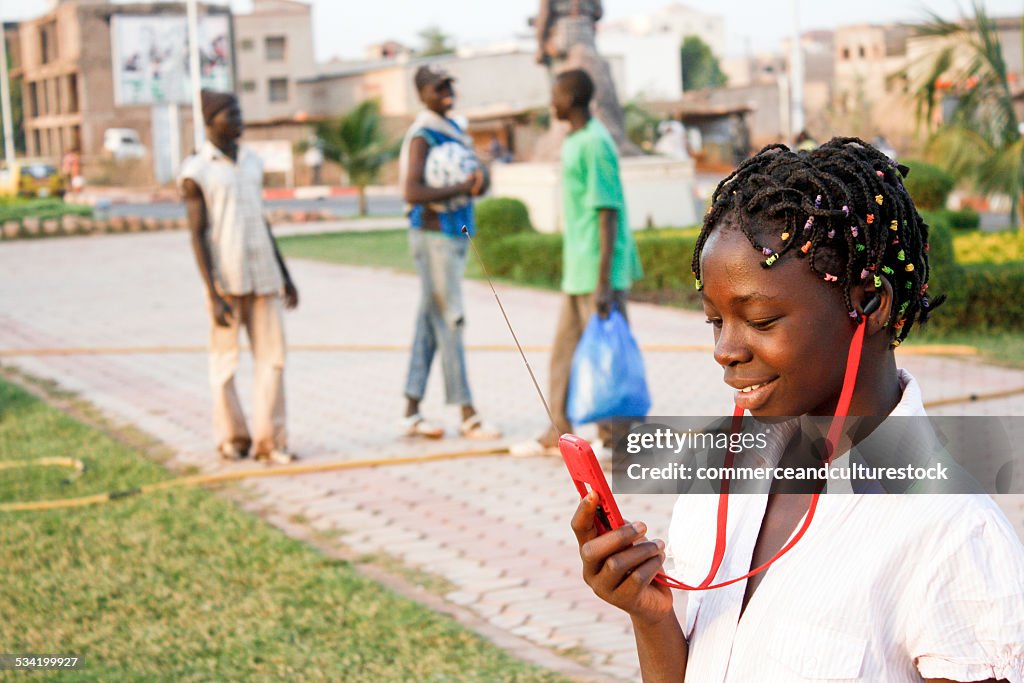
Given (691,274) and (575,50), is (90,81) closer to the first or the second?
(575,50)

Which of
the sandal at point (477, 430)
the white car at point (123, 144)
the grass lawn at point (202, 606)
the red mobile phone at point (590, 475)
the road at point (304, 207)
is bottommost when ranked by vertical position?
the grass lawn at point (202, 606)

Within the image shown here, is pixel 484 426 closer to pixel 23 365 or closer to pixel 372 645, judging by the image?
pixel 372 645

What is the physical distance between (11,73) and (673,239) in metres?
66.9

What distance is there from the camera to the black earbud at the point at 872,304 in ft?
5.17

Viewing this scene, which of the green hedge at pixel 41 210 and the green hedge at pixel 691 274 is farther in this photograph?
the green hedge at pixel 41 210

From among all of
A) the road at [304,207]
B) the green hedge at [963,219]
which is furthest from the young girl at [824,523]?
the road at [304,207]

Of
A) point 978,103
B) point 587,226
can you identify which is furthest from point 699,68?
point 587,226

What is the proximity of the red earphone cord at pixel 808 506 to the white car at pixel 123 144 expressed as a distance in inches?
2065

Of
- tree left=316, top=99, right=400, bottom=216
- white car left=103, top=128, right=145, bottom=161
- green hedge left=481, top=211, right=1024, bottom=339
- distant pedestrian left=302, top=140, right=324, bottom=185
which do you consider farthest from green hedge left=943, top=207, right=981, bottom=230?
white car left=103, top=128, right=145, bottom=161

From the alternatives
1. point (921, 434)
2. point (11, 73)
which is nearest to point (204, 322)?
point (921, 434)

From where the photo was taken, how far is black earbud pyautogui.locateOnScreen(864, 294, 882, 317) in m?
1.58

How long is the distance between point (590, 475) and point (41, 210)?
96.1 ft

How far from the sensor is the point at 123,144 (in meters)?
54.2

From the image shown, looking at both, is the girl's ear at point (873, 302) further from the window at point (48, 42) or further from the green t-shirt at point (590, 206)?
the window at point (48, 42)
